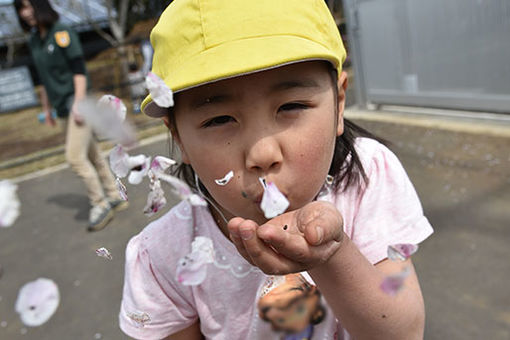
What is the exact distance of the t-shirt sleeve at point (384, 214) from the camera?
1.04 metres

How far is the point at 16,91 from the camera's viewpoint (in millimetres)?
11625

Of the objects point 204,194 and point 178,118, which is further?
point 204,194

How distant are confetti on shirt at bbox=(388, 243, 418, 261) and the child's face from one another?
0.76 ft

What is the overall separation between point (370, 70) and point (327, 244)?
548 centimetres

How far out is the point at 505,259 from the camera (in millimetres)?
2260

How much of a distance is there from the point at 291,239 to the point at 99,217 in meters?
3.37

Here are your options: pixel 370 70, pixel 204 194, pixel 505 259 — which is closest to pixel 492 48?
pixel 370 70

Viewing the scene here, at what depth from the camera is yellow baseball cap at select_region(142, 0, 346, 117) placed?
2.57 ft

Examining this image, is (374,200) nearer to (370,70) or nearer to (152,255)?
(152,255)

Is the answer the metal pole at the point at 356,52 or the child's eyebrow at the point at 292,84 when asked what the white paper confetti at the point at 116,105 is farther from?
the metal pole at the point at 356,52

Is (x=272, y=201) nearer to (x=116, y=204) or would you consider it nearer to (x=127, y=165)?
(x=127, y=165)

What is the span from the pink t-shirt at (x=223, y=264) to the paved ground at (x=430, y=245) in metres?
0.15

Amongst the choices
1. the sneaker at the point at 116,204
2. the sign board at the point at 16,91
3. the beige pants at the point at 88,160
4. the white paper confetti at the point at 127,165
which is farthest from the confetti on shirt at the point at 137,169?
the sign board at the point at 16,91

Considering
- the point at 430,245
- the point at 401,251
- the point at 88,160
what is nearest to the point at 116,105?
the point at 401,251
